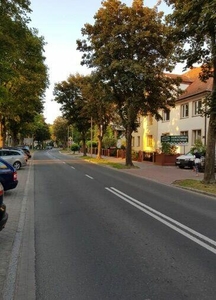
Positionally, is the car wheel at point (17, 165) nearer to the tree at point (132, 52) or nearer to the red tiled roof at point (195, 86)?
the tree at point (132, 52)

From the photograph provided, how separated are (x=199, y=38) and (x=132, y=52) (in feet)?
37.7

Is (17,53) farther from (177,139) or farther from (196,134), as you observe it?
(196,134)

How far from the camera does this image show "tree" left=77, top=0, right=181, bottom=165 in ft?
86.7

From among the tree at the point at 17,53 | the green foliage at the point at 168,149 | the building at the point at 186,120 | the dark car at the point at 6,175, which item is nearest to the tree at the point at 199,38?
the tree at the point at 17,53

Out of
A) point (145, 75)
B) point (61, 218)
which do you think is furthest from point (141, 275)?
point (145, 75)

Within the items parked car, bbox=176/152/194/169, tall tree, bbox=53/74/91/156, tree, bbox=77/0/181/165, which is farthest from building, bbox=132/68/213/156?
tall tree, bbox=53/74/91/156

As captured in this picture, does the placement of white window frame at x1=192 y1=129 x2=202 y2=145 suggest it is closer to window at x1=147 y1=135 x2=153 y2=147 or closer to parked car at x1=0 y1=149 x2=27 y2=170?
window at x1=147 y1=135 x2=153 y2=147

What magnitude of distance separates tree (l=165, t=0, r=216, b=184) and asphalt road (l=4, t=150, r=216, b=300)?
21.8ft

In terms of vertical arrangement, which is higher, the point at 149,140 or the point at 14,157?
the point at 149,140

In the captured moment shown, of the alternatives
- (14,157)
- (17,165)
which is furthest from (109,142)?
(14,157)

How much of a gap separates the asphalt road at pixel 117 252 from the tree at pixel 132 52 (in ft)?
55.1

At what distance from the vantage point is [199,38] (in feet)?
54.3

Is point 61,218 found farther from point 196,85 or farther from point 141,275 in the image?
point 196,85

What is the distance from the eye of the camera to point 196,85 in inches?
1529
